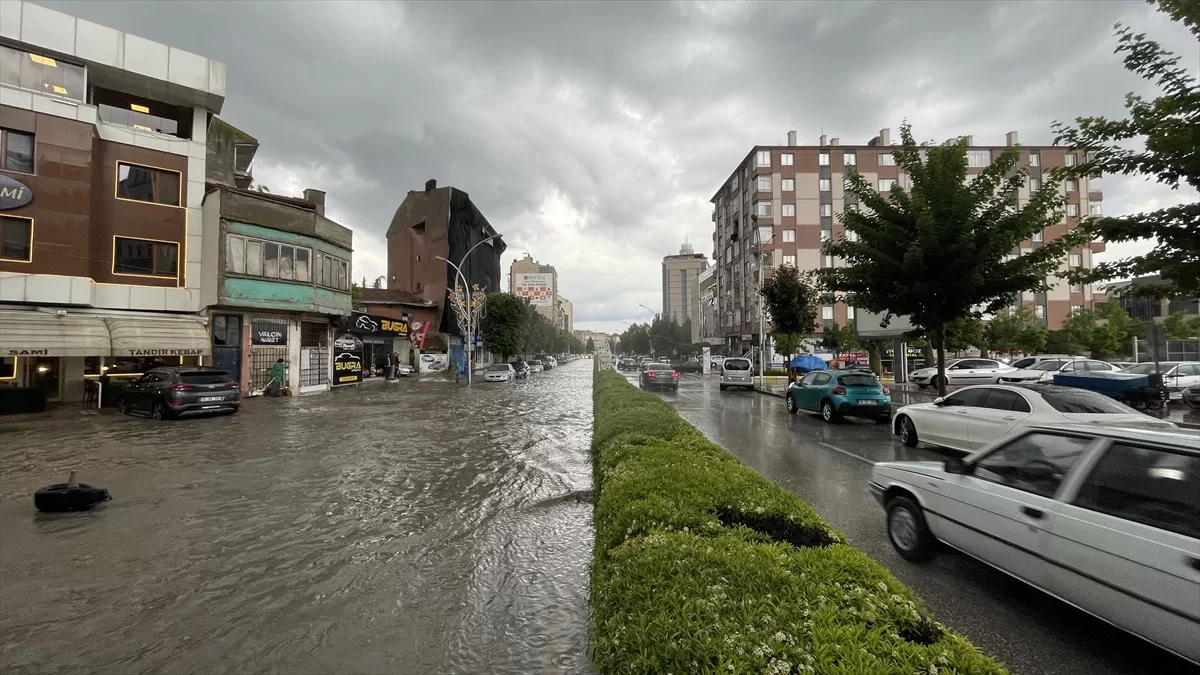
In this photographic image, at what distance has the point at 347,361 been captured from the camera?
100 feet

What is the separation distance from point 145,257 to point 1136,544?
88.9 ft

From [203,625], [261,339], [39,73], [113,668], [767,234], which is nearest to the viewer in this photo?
[113,668]

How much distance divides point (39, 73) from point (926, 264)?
28651 millimetres

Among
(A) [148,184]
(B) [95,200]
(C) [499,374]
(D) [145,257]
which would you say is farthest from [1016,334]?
(B) [95,200]

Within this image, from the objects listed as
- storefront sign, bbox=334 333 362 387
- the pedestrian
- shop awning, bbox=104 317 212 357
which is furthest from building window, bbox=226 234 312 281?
storefront sign, bbox=334 333 362 387

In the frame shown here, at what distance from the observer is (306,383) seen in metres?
25.3

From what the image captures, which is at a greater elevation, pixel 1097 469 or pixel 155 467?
pixel 1097 469

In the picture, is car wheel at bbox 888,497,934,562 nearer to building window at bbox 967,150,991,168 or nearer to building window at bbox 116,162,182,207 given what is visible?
building window at bbox 116,162,182,207

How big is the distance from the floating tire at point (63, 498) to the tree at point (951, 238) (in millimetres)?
15219

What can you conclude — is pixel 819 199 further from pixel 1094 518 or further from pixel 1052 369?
pixel 1094 518

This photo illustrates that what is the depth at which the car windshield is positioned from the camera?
794 cm

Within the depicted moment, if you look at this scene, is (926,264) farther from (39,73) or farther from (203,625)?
(39,73)

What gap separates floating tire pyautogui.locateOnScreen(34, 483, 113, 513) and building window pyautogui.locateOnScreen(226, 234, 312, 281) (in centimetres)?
1679

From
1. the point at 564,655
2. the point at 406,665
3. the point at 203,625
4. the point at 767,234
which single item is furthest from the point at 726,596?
the point at 767,234
